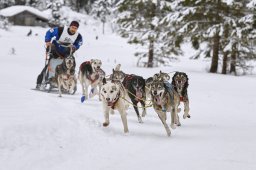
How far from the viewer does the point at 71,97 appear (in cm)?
1010

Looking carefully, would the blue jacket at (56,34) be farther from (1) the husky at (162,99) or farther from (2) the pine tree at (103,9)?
(2) the pine tree at (103,9)

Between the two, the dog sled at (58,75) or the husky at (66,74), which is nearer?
the husky at (66,74)

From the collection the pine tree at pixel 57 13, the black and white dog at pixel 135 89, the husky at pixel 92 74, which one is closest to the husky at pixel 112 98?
the black and white dog at pixel 135 89

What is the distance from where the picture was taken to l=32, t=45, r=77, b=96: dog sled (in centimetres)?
996

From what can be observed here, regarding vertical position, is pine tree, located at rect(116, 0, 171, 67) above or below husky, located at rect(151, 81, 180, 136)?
above

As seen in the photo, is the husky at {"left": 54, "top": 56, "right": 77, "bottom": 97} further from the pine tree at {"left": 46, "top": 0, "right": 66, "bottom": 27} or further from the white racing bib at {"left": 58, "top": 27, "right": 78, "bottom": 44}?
the pine tree at {"left": 46, "top": 0, "right": 66, "bottom": 27}

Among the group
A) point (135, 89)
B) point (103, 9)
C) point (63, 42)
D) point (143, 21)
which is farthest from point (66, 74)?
point (103, 9)

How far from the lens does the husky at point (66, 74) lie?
983 centimetres

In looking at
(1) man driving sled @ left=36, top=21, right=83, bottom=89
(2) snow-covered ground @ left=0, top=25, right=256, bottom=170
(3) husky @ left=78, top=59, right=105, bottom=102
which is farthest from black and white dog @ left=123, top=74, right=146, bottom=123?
(1) man driving sled @ left=36, top=21, right=83, bottom=89

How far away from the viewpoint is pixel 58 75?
10.1 meters

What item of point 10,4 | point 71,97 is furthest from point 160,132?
point 10,4

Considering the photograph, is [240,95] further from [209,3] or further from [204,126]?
[209,3]

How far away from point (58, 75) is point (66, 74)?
0.24m

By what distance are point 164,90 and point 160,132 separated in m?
0.83
